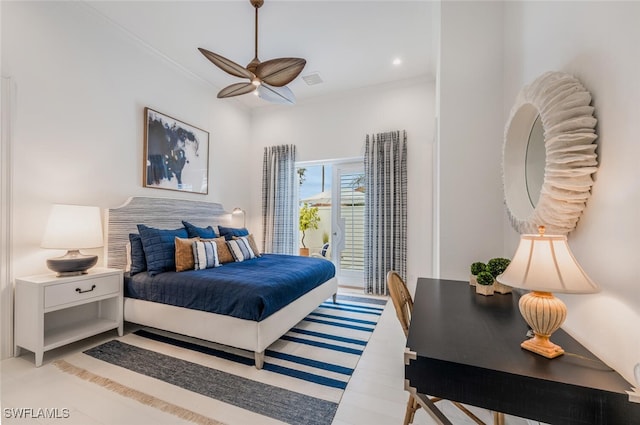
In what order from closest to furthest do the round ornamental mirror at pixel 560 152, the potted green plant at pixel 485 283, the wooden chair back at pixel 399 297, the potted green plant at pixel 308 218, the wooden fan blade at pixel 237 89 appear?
the round ornamental mirror at pixel 560 152 → the wooden chair back at pixel 399 297 → the potted green plant at pixel 485 283 → the wooden fan blade at pixel 237 89 → the potted green plant at pixel 308 218

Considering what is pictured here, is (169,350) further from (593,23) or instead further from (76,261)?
(593,23)

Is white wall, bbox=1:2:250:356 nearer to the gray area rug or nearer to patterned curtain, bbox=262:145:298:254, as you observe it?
the gray area rug

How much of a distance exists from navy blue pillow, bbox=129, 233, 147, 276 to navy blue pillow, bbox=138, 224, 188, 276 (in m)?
0.07

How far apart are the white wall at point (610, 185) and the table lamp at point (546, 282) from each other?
6.1 inches

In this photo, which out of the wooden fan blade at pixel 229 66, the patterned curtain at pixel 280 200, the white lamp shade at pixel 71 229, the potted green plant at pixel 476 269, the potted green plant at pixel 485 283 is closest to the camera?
the potted green plant at pixel 485 283

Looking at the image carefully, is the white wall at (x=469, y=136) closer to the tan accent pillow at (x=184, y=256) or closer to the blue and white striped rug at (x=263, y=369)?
the blue and white striped rug at (x=263, y=369)

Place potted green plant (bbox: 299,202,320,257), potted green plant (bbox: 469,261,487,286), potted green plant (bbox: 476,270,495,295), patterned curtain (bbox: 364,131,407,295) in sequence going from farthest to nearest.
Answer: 1. potted green plant (bbox: 299,202,320,257)
2. patterned curtain (bbox: 364,131,407,295)
3. potted green plant (bbox: 469,261,487,286)
4. potted green plant (bbox: 476,270,495,295)

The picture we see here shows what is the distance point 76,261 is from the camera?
2.32 m

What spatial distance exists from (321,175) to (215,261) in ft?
9.05

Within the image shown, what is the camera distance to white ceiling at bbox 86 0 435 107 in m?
2.66

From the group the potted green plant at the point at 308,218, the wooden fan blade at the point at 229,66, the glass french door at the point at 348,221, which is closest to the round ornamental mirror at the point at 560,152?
the wooden fan blade at the point at 229,66

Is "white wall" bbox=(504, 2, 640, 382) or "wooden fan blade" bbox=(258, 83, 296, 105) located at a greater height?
"wooden fan blade" bbox=(258, 83, 296, 105)

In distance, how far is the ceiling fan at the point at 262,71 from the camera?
234 centimetres

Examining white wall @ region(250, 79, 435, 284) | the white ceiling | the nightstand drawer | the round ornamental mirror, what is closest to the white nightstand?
the nightstand drawer
